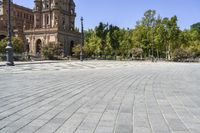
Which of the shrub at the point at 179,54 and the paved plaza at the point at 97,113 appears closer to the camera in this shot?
the paved plaza at the point at 97,113

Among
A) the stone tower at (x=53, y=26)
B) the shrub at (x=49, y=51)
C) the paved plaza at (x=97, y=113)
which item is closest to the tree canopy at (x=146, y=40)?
the stone tower at (x=53, y=26)

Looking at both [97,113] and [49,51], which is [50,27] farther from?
[97,113]

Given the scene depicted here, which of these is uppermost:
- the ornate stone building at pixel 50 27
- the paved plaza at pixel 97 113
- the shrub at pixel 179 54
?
the ornate stone building at pixel 50 27

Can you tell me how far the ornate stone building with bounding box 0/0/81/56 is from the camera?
6678cm

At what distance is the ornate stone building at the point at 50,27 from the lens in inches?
2629

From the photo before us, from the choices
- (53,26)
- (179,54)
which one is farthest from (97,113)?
(53,26)

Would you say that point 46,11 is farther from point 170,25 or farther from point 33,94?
point 33,94

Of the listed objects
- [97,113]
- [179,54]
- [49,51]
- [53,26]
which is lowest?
[97,113]

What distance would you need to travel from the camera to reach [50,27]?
6738 cm

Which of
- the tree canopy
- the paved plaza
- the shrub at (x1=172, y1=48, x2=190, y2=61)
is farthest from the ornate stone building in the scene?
the paved plaza

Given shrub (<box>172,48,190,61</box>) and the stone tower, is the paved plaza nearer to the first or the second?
the stone tower

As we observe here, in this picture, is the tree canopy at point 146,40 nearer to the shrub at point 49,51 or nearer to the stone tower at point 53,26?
the stone tower at point 53,26

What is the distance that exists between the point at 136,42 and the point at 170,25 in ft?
33.0

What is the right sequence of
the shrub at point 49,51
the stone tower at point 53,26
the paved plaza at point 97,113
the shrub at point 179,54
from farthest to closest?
the stone tower at point 53,26 < the shrub at point 179,54 < the shrub at point 49,51 < the paved plaza at point 97,113
